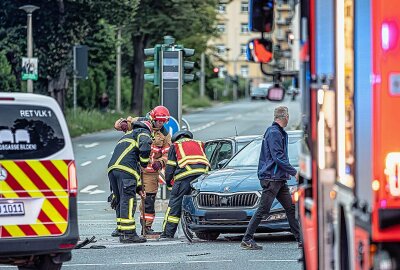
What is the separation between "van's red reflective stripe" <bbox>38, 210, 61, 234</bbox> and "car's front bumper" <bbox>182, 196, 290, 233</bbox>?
212 inches

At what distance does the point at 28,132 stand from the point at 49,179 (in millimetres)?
475

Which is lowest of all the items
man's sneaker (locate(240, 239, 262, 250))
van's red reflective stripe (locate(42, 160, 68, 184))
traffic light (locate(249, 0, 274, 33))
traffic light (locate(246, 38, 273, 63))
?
man's sneaker (locate(240, 239, 262, 250))

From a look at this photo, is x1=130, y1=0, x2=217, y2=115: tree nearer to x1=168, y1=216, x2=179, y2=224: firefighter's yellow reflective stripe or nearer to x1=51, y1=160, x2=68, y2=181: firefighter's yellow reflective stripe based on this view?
x1=168, y1=216, x2=179, y2=224: firefighter's yellow reflective stripe

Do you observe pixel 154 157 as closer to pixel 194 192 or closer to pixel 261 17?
pixel 194 192

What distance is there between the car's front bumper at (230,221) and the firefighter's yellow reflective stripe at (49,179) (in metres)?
5.28

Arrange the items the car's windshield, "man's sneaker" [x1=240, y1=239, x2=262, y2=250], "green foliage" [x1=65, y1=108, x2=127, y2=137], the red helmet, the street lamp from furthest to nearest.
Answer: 1. "green foliage" [x1=65, y1=108, x2=127, y2=137]
2. the street lamp
3. the red helmet
4. the car's windshield
5. "man's sneaker" [x1=240, y1=239, x2=262, y2=250]

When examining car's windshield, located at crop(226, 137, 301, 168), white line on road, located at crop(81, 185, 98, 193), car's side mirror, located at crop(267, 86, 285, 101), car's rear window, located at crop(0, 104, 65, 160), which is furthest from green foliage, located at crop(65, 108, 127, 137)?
car's side mirror, located at crop(267, 86, 285, 101)

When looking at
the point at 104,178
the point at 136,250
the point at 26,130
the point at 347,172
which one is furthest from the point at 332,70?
the point at 104,178

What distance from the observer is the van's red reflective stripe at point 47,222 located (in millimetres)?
11641

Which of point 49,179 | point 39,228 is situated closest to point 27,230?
point 39,228

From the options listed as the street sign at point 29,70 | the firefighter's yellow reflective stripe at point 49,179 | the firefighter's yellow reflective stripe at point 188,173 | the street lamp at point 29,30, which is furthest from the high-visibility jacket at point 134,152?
the street lamp at point 29,30

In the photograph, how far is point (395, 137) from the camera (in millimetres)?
6922

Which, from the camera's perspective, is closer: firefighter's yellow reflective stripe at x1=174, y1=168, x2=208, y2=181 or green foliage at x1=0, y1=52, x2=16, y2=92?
firefighter's yellow reflective stripe at x1=174, y1=168, x2=208, y2=181

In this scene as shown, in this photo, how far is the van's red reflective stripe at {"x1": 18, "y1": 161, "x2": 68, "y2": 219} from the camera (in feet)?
38.2
